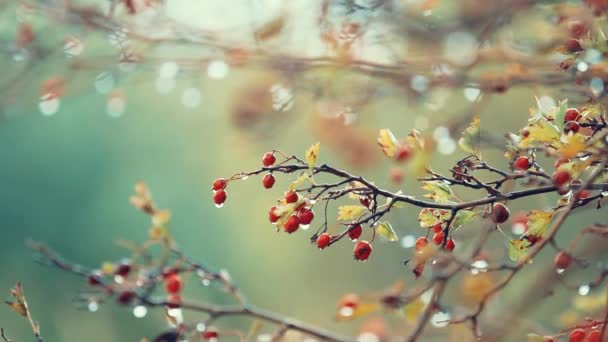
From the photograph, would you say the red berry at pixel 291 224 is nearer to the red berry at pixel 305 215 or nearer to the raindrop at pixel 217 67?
the red berry at pixel 305 215

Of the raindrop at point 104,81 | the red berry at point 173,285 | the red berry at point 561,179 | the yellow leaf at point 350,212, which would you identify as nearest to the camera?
the red berry at point 561,179

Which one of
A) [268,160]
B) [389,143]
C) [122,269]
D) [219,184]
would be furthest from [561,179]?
[122,269]

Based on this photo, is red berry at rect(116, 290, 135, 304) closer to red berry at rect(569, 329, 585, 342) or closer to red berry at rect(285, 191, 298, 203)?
red berry at rect(285, 191, 298, 203)

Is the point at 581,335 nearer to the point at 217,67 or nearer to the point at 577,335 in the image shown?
the point at 577,335

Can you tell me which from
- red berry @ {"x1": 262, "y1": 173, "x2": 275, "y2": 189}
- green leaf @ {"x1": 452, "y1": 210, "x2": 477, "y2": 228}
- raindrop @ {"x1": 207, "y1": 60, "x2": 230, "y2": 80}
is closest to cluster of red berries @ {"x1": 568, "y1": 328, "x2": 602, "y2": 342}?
green leaf @ {"x1": 452, "y1": 210, "x2": 477, "y2": 228}

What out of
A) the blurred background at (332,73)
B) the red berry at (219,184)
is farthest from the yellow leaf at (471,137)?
the red berry at (219,184)
